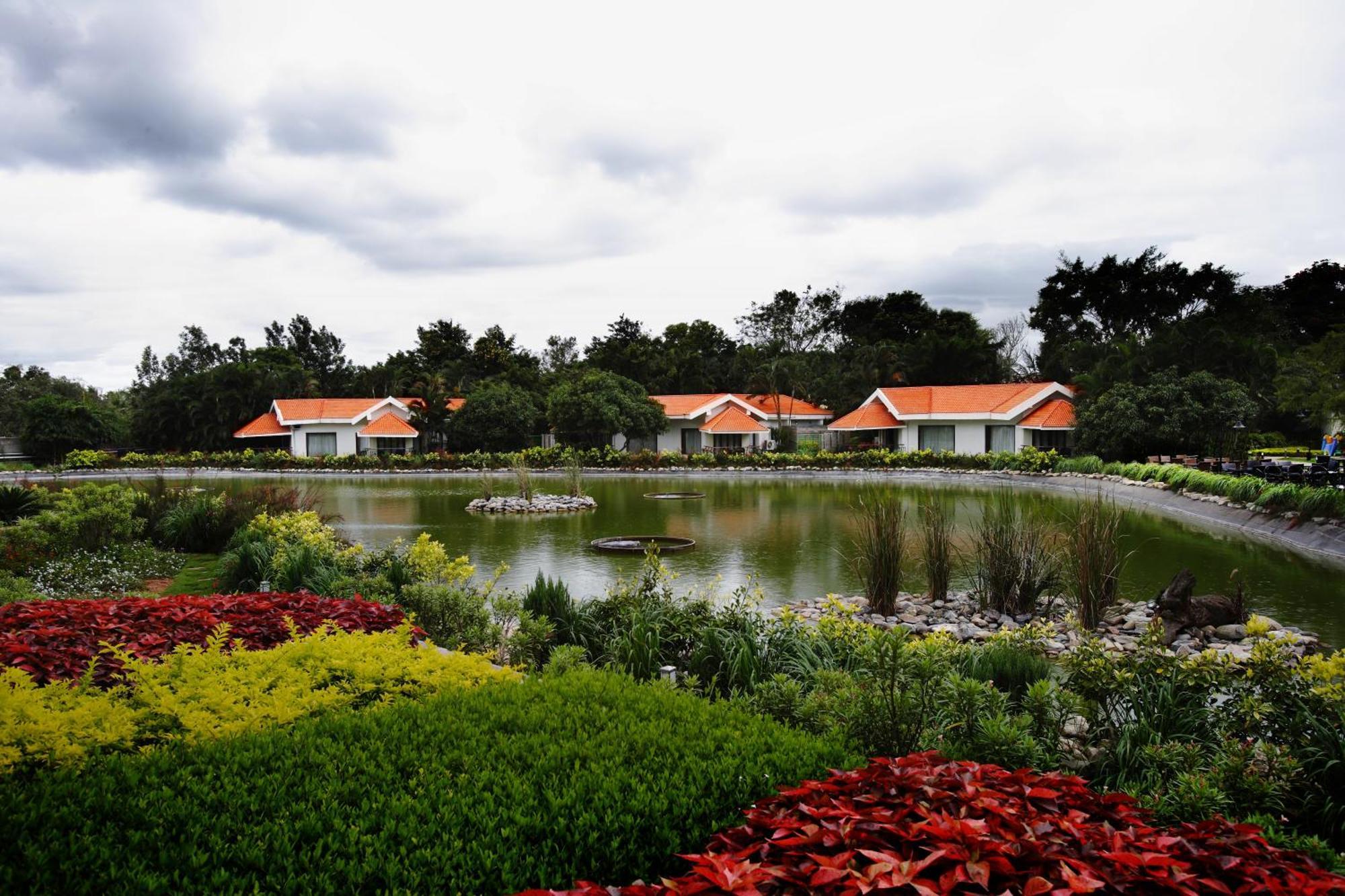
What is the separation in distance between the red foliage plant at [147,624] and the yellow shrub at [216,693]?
357 millimetres

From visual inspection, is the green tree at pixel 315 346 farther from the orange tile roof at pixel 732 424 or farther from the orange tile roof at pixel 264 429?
the orange tile roof at pixel 732 424

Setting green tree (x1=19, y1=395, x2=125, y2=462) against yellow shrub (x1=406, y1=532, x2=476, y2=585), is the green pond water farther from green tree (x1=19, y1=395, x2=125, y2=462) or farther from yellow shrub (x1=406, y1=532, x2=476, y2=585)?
green tree (x1=19, y1=395, x2=125, y2=462)

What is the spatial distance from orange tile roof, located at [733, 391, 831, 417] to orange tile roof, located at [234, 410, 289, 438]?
857 inches

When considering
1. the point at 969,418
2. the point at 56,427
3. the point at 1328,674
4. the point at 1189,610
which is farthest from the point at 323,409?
the point at 1328,674

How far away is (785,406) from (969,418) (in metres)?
10.2

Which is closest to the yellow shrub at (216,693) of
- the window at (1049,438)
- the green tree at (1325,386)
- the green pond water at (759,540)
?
the green pond water at (759,540)

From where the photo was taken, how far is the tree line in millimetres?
27750

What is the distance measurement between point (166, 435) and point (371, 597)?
42.8 m

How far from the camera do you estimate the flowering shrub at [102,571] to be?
773 centimetres

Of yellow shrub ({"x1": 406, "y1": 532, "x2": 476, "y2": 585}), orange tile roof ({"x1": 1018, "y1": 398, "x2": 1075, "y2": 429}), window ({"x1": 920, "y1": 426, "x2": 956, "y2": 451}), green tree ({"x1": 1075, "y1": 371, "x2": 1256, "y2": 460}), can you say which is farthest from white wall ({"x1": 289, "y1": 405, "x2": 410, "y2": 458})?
yellow shrub ({"x1": 406, "y1": 532, "x2": 476, "y2": 585})

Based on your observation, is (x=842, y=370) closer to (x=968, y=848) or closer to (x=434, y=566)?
(x=434, y=566)

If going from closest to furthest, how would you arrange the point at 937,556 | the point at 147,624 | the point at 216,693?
the point at 216,693 → the point at 147,624 → the point at 937,556

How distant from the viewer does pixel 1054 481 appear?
24.6 metres

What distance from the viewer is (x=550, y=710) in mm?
3070
